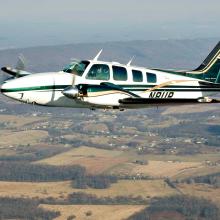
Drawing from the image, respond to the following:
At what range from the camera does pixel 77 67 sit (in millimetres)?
70188

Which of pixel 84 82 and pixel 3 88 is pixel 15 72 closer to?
pixel 3 88

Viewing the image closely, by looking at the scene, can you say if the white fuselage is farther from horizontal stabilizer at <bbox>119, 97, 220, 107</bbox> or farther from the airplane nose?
horizontal stabilizer at <bbox>119, 97, 220, 107</bbox>

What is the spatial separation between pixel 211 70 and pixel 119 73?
1349 centimetres

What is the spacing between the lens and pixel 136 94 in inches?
2859

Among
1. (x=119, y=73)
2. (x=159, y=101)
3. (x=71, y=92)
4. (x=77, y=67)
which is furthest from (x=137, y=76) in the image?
(x=71, y=92)

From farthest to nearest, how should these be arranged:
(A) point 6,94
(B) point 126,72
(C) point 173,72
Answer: (C) point 173,72 < (B) point 126,72 < (A) point 6,94

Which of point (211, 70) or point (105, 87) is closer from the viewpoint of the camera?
point (105, 87)

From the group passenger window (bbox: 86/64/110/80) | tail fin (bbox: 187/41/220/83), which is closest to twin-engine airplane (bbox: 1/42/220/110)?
passenger window (bbox: 86/64/110/80)

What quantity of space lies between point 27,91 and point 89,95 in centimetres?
639

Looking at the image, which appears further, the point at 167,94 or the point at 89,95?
the point at 167,94

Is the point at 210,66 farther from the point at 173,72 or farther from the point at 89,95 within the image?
the point at 89,95

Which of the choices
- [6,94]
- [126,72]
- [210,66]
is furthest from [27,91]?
[210,66]

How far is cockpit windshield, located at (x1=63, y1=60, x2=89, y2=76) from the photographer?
70000 millimetres

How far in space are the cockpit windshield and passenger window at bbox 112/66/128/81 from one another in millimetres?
3298
